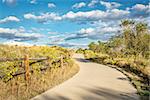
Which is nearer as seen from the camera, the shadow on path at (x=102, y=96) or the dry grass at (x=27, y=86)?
the dry grass at (x=27, y=86)

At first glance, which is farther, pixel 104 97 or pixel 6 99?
pixel 104 97

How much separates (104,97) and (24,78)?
3.71m

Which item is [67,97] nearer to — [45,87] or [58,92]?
[58,92]

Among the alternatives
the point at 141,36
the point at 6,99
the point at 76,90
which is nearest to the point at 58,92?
the point at 76,90

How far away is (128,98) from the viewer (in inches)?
487

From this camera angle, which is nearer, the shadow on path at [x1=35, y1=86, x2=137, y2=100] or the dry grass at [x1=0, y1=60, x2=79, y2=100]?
the dry grass at [x1=0, y1=60, x2=79, y2=100]

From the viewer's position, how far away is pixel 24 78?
1401 centimetres

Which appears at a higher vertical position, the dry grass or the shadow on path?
the dry grass

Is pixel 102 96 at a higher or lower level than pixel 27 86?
lower

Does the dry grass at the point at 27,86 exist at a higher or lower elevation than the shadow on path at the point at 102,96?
higher

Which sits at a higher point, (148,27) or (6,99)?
(148,27)

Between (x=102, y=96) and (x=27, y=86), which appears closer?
(x=102, y=96)

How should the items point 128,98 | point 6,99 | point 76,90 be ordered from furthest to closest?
point 76,90
point 128,98
point 6,99

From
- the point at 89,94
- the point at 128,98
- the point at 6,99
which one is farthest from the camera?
the point at 89,94
